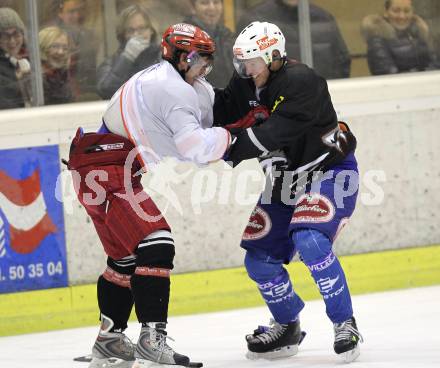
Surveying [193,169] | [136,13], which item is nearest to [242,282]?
[193,169]

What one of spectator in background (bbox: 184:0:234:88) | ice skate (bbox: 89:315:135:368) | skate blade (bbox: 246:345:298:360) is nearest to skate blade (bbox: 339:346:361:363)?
skate blade (bbox: 246:345:298:360)

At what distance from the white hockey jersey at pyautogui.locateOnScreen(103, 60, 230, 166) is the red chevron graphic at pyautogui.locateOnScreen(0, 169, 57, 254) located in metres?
1.45

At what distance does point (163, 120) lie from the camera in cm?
423

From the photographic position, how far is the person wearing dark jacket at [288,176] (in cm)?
432

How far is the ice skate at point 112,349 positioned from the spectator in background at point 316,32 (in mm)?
2370

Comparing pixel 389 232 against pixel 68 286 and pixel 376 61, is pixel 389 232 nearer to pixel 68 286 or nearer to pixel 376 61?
pixel 376 61

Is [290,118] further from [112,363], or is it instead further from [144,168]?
[112,363]

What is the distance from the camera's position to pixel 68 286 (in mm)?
5797

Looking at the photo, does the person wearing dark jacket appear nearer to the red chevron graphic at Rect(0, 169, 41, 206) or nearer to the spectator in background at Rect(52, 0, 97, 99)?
the red chevron graphic at Rect(0, 169, 41, 206)

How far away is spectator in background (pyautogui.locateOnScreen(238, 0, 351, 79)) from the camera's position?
6.35m

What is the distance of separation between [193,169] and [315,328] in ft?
3.71

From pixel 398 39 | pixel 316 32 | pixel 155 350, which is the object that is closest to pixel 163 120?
pixel 155 350

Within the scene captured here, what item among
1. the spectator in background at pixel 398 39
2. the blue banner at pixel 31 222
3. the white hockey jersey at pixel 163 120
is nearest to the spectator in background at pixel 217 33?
the spectator in background at pixel 398 39

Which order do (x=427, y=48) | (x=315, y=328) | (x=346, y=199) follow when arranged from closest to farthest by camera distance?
(x=346, y=199) → (x=315, y=328) → (x=427, y=48)
